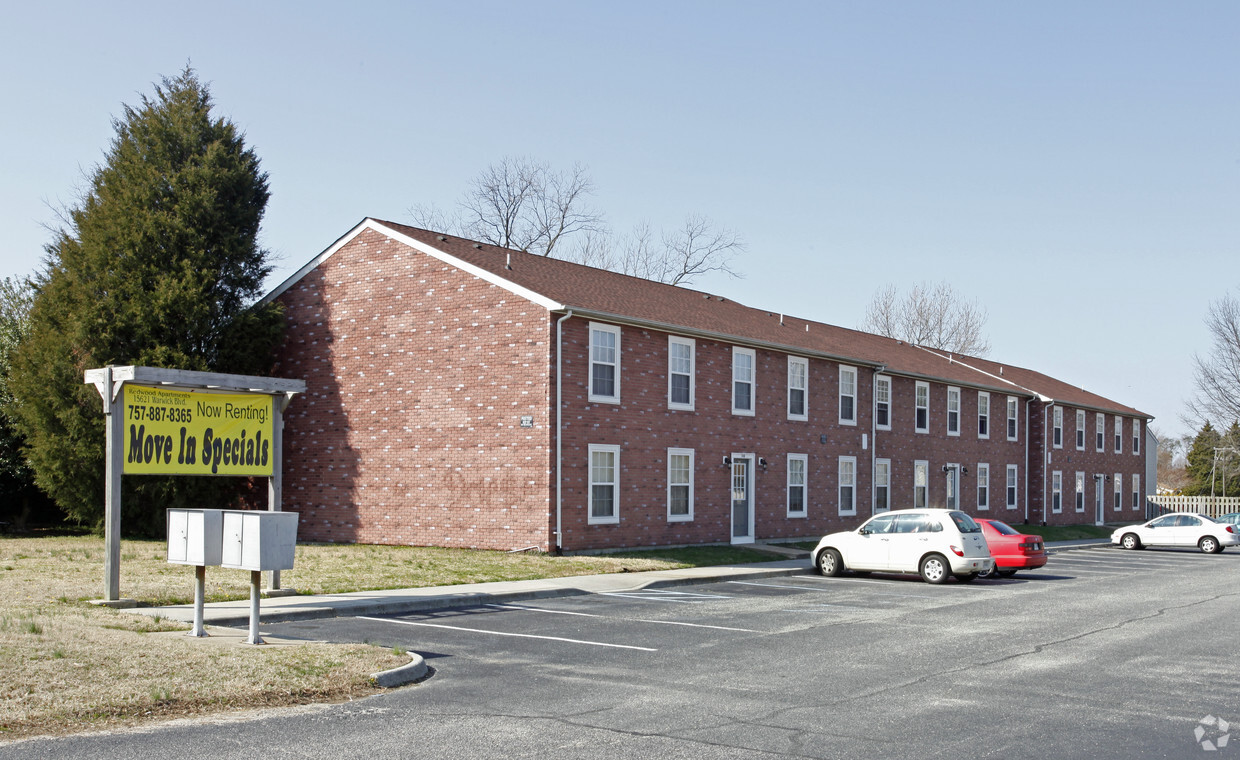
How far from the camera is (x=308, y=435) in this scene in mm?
29453

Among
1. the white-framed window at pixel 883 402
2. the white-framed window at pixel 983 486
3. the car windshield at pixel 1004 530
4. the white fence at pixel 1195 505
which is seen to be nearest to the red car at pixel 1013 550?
the car windshield at pixel 1004 530

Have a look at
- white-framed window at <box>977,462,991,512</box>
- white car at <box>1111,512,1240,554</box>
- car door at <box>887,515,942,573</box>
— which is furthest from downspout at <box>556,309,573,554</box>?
white car at <box>1111,512,1240,554</box>

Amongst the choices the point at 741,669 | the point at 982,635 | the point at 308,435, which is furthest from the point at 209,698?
the point at 308,435

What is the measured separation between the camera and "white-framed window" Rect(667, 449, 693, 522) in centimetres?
2742

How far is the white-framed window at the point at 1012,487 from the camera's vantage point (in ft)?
151

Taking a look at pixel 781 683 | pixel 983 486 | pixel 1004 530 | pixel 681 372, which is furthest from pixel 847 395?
pixel 781 683

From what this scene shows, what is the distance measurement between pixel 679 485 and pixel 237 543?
17239 mm

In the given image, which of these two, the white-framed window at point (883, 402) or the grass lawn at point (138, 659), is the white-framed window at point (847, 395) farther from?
the grass lawn at point (138, 659)

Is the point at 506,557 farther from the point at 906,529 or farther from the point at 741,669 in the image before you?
the point at 741,669

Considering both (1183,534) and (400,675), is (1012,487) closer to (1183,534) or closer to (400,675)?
(1183,534)

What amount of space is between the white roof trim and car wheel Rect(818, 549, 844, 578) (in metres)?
7.96

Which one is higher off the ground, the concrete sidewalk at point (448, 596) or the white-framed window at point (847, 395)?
the white-framed window at point (847, 395)

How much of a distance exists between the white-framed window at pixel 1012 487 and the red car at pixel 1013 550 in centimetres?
2346

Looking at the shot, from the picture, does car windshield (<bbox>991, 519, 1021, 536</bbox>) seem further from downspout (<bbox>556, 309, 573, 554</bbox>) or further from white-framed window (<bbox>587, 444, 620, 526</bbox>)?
downspout (<bbox>556, 309, 573, 554</bbox>)
